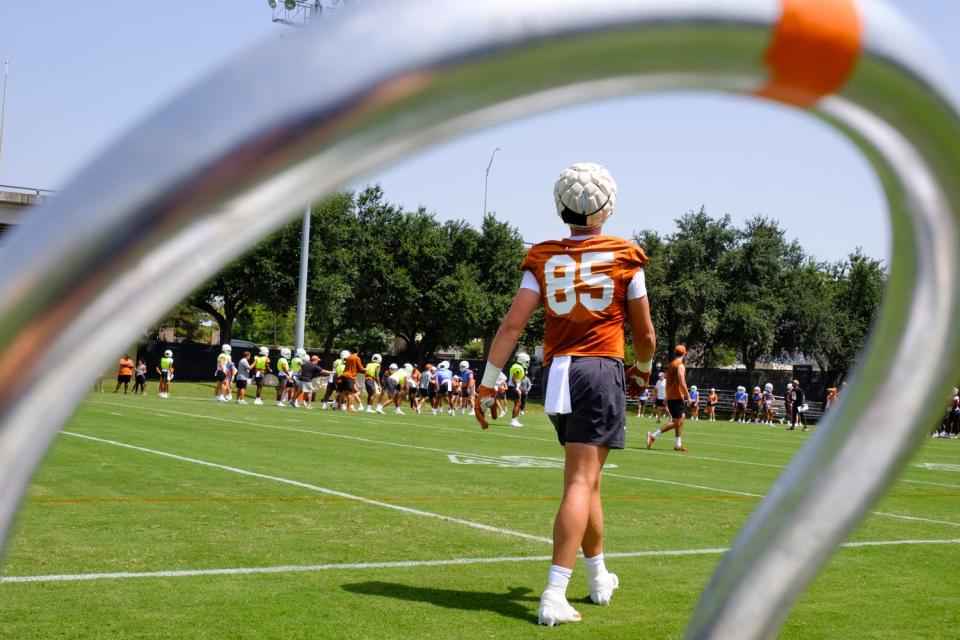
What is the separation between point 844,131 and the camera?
68cm

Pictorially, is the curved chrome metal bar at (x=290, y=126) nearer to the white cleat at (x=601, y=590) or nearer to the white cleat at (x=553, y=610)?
the white cleat at (x=553, y=610)

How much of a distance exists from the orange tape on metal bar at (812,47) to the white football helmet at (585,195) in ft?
15.4

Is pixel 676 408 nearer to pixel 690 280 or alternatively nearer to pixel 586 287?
pixel 586 287

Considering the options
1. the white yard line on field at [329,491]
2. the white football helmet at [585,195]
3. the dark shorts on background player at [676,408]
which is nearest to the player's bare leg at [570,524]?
the white football helmet at [585,195]

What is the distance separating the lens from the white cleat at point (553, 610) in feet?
16.4

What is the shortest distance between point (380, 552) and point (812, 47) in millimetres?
6487

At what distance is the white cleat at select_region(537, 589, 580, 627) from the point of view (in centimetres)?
500

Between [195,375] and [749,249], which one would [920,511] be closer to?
[195,375]

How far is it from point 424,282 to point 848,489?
230 feet

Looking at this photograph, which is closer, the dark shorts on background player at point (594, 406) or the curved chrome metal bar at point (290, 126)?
the curved chrome metal bar at point (290, 126)

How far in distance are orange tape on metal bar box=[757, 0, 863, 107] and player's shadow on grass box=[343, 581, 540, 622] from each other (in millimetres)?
4798

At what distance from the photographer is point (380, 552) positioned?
6.85 metres

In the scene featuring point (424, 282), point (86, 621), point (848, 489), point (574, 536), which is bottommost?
point (86, 621)

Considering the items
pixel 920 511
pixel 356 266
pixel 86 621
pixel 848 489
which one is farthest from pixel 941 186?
pixel 356 266
